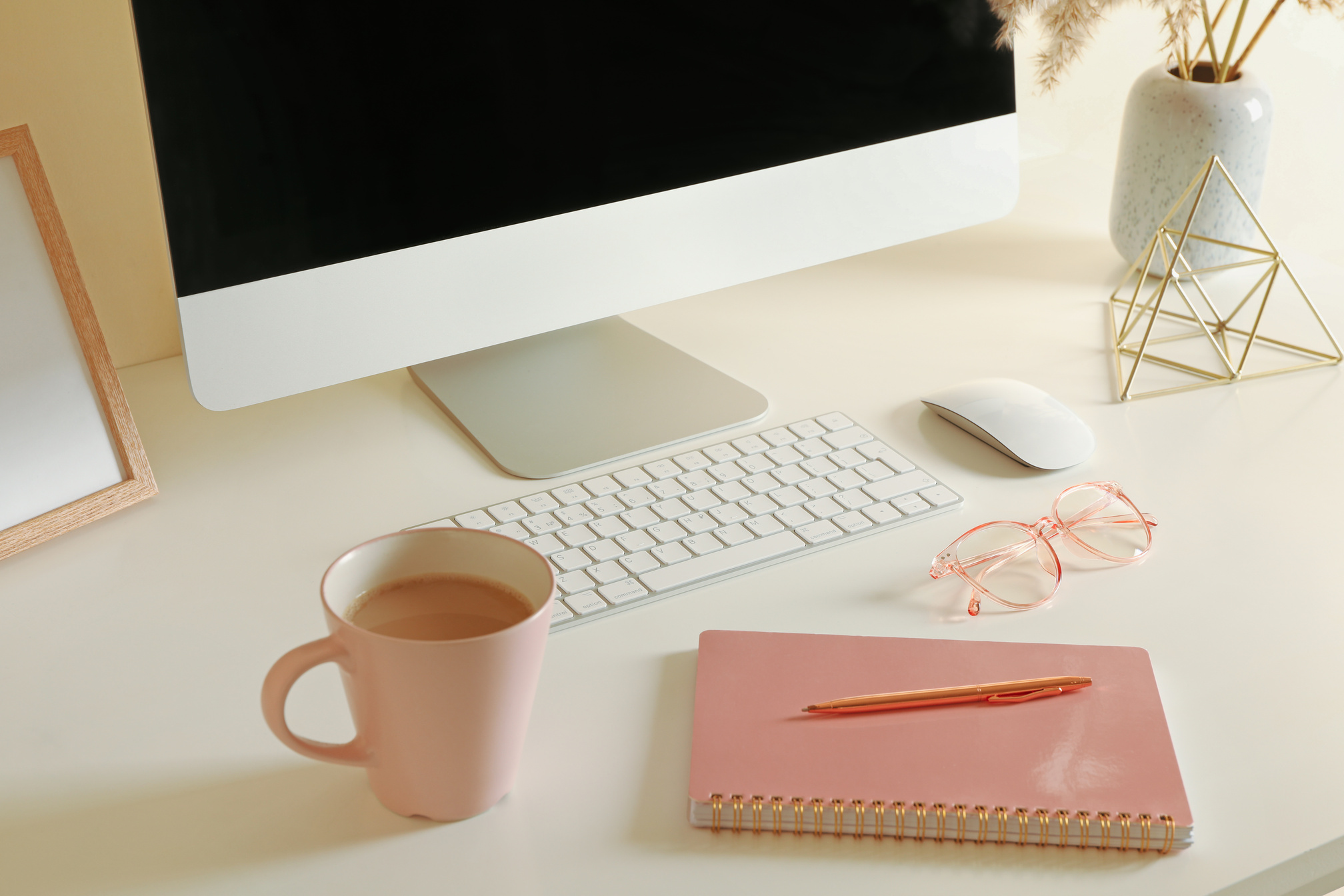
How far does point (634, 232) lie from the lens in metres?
0.72

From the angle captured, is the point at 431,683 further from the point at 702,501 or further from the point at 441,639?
the point at 702,501

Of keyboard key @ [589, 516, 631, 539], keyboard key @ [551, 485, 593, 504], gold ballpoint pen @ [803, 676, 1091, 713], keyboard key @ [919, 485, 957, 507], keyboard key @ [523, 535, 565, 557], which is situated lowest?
gold ballpoint pen @ [803, 676, 1091, 713]

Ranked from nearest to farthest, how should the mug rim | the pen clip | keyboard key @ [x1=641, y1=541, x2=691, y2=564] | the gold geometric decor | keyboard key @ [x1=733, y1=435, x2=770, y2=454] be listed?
the mug rim → the pen clip → keyboard key @ [x1=641, y1=541, x2=691, y2=564] → keyboard key @ [x1=733, y1=435, x2=770, y2=454] → the gold geometric decor

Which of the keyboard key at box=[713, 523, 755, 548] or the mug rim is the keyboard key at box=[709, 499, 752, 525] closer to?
the keyboard key at box=[713, 523, 755, 548]

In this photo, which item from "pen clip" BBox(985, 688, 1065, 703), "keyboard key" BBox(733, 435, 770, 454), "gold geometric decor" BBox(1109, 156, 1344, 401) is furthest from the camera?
"gold geometric decor" BBox(1109, 156, 1344, 401)

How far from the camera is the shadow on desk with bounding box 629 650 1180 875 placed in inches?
17.4

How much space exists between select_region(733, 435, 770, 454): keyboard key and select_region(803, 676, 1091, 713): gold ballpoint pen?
0.23 m

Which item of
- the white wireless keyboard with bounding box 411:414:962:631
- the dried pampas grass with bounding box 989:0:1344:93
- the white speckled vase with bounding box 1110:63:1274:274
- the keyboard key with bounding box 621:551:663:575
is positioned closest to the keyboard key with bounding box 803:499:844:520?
the white wireless keyboard with bounding box 411:414:962:631

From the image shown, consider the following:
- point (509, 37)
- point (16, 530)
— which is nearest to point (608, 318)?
point (509, 37)

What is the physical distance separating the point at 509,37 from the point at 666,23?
0.10 meters

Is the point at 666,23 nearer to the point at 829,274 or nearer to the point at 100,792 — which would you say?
the point at 829,274

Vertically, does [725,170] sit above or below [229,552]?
above

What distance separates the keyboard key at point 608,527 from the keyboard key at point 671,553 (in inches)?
1.0

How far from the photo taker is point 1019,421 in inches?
28.7
